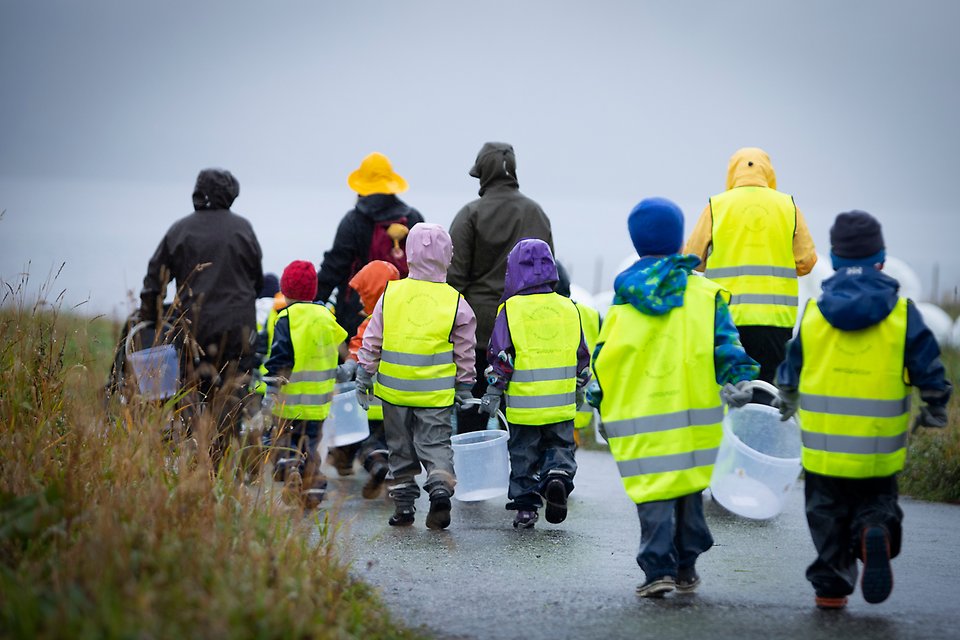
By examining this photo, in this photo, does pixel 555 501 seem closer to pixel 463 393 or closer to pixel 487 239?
pixel 463 393

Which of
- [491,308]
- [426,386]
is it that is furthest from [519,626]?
[491,308]

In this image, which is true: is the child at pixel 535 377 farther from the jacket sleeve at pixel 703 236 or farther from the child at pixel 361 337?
the child at pixel 361 337

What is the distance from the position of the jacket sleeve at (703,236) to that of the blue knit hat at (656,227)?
2519 millimetres

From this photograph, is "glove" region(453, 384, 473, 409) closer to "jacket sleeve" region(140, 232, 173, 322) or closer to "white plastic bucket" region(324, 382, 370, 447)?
"white plastic bucket" region(324, 382, 370, 447)

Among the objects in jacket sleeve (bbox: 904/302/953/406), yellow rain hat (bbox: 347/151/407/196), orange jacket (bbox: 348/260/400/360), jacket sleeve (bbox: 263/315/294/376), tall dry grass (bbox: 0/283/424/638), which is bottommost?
tall dry grass (bbox: 0/283/424/638)

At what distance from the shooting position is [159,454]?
5824 millimetres

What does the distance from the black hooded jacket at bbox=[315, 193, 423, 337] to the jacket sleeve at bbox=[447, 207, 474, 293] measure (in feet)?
4.79

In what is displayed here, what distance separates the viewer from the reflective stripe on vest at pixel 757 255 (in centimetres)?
866

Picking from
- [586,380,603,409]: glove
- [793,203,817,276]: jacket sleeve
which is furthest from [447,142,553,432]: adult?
[586,380,603,409]: glove

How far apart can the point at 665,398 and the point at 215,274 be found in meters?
4.35

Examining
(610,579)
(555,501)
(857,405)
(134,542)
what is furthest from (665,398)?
(134,542)

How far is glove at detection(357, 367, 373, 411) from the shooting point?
8141 millimetres

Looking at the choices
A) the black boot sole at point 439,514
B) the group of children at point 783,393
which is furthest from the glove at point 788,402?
the black boot sole at point 439,514

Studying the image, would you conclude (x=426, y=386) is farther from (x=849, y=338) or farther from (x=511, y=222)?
(x=849, y=338)
